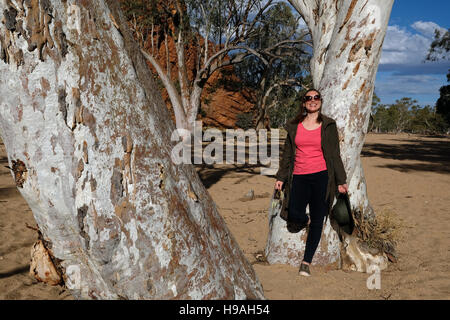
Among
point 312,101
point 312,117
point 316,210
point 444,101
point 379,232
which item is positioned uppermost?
point 444,101

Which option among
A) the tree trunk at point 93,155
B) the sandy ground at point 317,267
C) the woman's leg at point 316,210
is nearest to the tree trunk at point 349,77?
the woman's leg at point 316,210

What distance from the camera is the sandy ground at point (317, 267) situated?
3053 mm

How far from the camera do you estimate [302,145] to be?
10.4 feet

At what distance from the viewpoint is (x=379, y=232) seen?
13.0ft

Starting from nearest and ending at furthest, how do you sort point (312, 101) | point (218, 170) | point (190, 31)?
point (312, 101) < point (218, 170) < point (190, 31)

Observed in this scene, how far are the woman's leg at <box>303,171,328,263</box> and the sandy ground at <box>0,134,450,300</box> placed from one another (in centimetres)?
28

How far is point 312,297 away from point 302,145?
131 cm

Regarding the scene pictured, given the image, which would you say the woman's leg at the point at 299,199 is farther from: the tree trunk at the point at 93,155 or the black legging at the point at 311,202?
the tree trunk at the point at 93,155

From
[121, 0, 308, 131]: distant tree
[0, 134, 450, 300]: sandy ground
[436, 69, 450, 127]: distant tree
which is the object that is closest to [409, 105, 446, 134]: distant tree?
[436, 69, 450, 127]: distant tree

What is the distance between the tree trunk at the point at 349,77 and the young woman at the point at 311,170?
0.78ft

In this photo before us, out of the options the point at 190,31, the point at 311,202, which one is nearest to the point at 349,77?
the point at 311,202

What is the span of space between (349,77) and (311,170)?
3.15 ft

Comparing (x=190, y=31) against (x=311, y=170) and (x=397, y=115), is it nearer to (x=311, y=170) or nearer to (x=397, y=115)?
(x=311, y=170)
